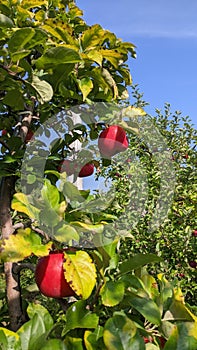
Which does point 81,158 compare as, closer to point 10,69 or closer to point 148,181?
point 10,69

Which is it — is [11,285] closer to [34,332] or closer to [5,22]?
[34,332]

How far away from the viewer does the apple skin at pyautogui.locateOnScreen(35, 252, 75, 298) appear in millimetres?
892

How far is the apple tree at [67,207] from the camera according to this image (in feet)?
2.73

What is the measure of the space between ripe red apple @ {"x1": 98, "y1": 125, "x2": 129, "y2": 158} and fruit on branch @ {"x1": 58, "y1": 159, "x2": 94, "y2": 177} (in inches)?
2.5

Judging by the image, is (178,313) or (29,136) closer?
(178,313)

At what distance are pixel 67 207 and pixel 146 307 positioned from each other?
0.28 metres

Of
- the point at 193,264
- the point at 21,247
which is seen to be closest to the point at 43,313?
the point at 21,247

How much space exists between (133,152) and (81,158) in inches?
76.4

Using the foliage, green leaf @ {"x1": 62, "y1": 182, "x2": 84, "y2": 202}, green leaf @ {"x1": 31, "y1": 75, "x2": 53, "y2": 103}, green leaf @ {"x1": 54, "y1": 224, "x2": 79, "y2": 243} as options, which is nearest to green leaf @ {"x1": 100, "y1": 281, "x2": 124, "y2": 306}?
green leaf @ {"x1": 54, "y1": 224, "x2": 79, "y2": 243}

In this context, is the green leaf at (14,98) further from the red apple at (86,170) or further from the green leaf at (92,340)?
the green leaf at (92,340)

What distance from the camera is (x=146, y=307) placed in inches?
34.9

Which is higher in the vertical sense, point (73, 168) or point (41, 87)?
point (41, 87)

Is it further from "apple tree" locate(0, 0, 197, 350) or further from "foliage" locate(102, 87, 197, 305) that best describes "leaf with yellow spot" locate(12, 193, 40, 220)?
"foliage" locate(102, 87, 197, 305)

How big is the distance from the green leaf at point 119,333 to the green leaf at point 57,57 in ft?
1.63
